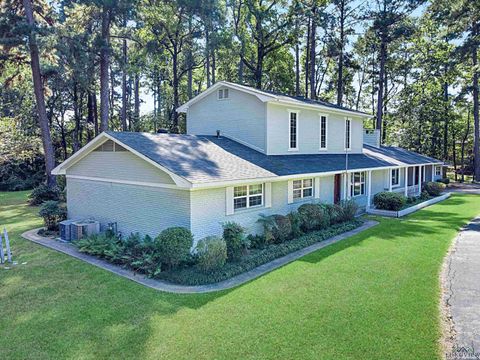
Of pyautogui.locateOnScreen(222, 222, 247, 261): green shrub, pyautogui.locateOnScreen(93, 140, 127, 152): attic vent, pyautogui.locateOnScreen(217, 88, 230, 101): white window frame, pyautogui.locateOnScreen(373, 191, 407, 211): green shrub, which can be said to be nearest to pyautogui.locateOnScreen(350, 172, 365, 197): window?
pyautogui.locateOnScreen(373, 191, 407, 211): green shrub

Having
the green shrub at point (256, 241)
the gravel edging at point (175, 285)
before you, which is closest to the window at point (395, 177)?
the gravel edging at point (175, 285)

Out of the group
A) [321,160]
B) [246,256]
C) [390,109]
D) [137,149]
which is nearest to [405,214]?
[321,160]

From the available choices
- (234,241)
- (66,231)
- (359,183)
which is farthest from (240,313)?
(359,183)

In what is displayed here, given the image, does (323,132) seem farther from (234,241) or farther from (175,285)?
(175,285)

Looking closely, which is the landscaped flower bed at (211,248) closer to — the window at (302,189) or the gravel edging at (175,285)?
the gravel edging at (175,285)

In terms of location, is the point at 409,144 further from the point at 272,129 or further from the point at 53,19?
the point at 53,19

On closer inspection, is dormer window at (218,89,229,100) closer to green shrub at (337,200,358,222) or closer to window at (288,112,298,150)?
window at (288,112,298,150)
